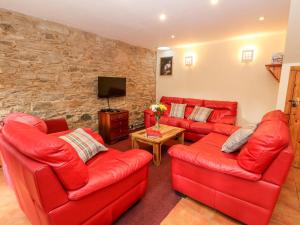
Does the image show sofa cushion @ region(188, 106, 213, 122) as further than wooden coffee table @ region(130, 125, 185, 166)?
Yes

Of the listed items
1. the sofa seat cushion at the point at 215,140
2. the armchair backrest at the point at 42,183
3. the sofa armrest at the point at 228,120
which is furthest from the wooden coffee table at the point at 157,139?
the armchair backrest at the point at 42,183

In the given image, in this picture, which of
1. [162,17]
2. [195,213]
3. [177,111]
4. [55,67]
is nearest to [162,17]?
[162,17]

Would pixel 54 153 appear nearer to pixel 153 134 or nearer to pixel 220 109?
pixel 153 134

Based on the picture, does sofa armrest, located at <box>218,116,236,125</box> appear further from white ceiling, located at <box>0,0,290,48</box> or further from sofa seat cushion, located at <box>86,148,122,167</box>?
sofa seat cushion, located at <box>86,148,122,167</box>

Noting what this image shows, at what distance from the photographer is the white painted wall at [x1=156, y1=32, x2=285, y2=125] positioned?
11.9 feet

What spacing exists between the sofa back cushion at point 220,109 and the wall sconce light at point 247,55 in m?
1.02

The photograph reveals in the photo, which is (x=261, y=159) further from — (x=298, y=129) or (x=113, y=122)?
(x=113, y=122)

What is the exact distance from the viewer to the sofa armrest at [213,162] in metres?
1.47

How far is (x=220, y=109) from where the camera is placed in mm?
4105

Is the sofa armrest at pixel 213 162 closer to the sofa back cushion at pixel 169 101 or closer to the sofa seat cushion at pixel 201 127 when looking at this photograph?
the sofa seat cushion at pixel 201 127

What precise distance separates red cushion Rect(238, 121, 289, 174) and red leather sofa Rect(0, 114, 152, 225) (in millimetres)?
996

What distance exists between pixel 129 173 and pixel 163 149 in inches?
73.2

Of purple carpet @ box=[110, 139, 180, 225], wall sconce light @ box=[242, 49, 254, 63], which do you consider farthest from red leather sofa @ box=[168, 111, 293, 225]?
wall sconce light @ box=[242, 49, 254, 63]

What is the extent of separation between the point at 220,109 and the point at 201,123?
2.47 ft
